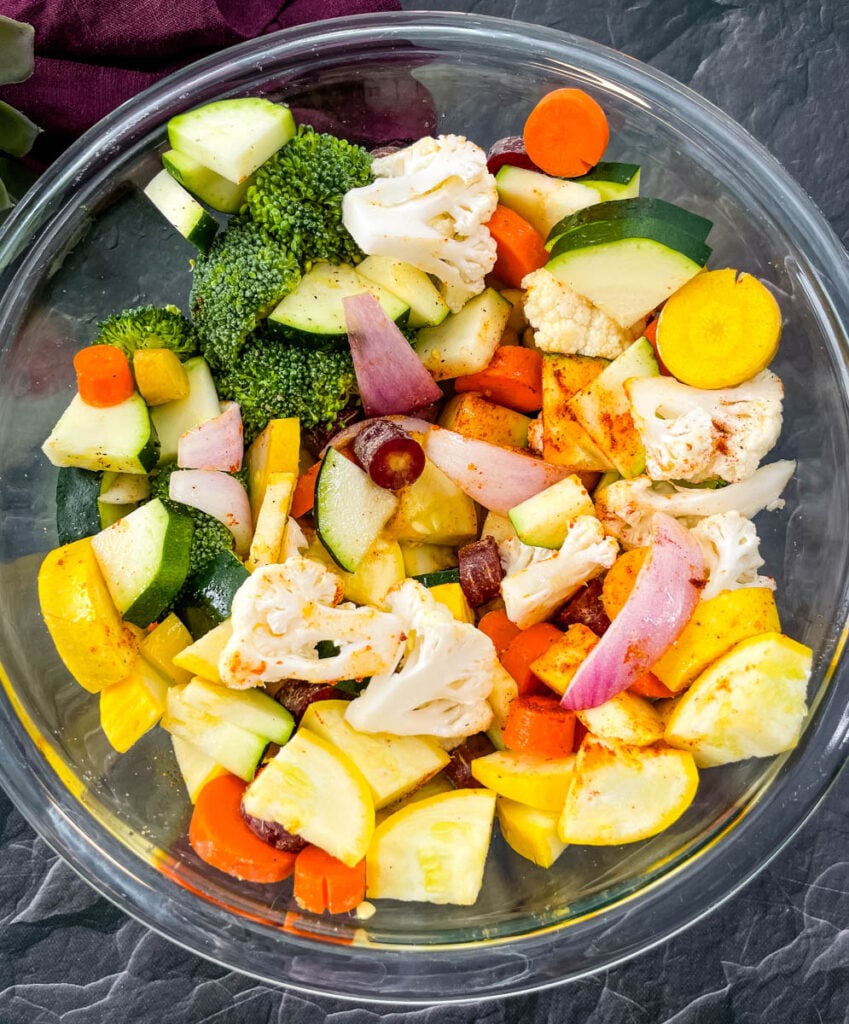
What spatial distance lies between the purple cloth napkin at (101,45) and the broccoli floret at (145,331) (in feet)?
1.74

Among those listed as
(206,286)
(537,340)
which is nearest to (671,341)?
(537,340)

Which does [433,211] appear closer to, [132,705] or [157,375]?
[157,375]

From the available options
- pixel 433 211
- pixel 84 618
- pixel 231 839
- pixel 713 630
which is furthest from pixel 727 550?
pixel 84 618

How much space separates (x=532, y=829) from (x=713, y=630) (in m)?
0.51

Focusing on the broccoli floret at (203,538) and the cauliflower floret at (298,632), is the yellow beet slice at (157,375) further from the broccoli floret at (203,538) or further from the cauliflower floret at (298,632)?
the cauliflower floret at (298,632)

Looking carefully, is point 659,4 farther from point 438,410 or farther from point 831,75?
point 438,410

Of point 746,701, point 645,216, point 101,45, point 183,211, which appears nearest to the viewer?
point 746,701

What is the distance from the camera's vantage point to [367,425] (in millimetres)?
1907

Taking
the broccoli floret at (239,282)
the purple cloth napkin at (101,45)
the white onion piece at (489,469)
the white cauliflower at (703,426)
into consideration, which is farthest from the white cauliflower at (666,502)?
the purple cloth napkin at (101,45)

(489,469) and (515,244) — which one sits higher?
(515,244)

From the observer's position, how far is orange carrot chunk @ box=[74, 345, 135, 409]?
5.96 feet

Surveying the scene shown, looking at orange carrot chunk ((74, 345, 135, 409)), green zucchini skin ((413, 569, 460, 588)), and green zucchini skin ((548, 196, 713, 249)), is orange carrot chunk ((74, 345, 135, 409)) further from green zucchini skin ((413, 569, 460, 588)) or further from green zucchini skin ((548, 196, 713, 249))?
green zucchini skin ((548, 196, 713, 249))

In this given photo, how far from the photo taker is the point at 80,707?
6.39ft

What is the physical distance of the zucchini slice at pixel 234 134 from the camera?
178 centimetres
